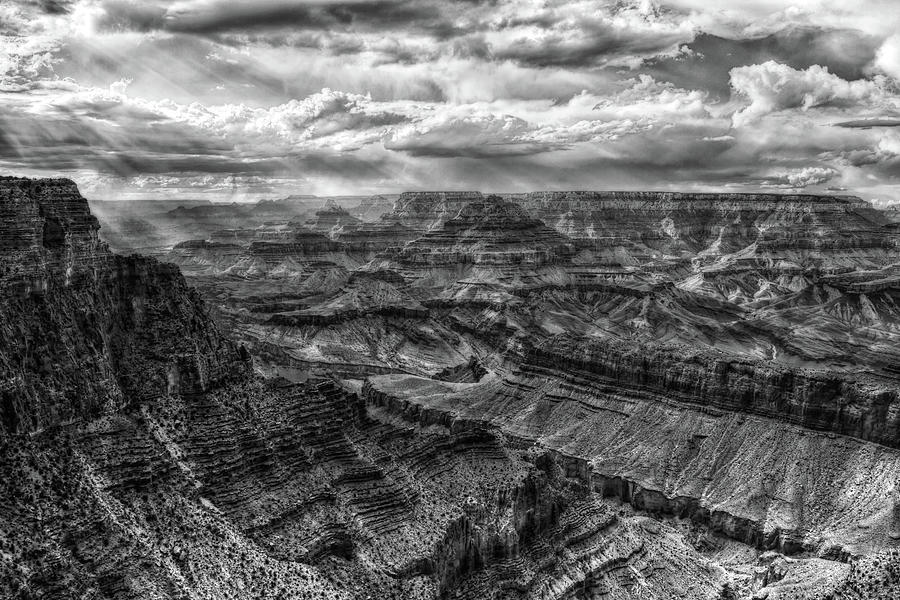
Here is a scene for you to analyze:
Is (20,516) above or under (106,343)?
under

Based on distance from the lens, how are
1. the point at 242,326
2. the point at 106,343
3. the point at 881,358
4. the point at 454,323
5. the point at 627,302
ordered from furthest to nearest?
the point at 627,302 < the point at 454,323 < the point at 242,326 < the point at 881,358 < the point at 106,343

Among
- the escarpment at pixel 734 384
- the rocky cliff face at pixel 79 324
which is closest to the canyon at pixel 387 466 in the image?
the rocky cliff face at pixel 79 324

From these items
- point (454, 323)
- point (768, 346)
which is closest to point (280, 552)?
point (454, 323)

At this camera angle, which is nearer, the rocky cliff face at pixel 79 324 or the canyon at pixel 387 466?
the canyon at pixel 387 466

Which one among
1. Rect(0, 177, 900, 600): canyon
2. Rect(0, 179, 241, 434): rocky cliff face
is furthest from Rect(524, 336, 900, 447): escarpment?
Rect(0, 179, 241, 434): rocky cliff face

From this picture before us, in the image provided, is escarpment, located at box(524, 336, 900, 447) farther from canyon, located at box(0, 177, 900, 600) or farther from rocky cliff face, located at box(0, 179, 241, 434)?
rocky cliff face, located at box(0, 179, 241, 434)

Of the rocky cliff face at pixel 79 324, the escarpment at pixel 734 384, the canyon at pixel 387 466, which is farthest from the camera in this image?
the escarpment at pixel 734 384

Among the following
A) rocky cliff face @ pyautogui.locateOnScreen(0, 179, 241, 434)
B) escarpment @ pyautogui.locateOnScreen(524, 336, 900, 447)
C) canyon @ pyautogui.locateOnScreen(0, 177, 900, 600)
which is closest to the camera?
canyon @ pyautogui.locateOnScreen(0, 177, 900, 600)

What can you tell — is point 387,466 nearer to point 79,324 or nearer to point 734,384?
point 79,324

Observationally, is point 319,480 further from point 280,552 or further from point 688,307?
point 688,307

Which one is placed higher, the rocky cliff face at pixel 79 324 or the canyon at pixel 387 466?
the rocky cliff face at pixel 79 324

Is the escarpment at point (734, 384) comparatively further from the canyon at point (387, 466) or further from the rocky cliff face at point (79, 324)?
the rocky cliff face at point (79, 324)
